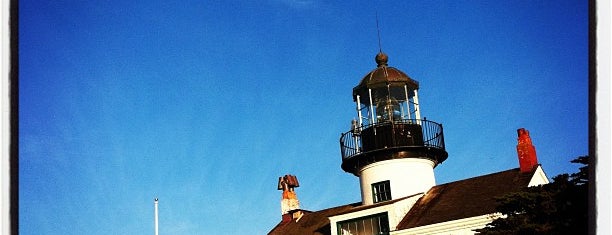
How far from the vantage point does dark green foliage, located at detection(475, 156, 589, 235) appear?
11.5 meters

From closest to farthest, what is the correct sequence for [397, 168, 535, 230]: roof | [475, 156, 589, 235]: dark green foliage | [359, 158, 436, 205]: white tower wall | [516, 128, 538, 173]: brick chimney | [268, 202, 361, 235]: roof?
[475, 156, 589, 235]: dark green foliage < [397, 168, 535, 230]: roof < [516, 128, 538, 173]: brick chimney < [359, 158, 436, 205]: white tower wall < [268, 202, 361, 235]: roof

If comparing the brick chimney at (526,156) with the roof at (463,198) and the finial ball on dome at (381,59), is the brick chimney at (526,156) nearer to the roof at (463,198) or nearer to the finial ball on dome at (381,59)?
the roof at (463,198)

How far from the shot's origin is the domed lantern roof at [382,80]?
2566 centimetres

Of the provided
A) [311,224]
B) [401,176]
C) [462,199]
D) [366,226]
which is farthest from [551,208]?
[311,224]

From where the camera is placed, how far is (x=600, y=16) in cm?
405

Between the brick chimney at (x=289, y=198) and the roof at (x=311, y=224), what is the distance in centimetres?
42

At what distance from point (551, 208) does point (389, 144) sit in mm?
12932

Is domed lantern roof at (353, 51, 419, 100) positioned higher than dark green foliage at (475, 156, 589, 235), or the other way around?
domed lantern roof at (353, 51, 419, 100)

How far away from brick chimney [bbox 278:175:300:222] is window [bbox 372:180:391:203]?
19.6 feet

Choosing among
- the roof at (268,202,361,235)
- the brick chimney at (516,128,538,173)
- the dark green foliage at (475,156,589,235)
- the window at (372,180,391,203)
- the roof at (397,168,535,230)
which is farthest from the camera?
the roof at (268,202,361,235)

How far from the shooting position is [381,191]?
25.4 meters

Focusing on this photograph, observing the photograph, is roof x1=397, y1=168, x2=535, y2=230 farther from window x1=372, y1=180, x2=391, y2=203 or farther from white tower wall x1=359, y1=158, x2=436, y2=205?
window x1=372, y1=180, x2=391, y2=203

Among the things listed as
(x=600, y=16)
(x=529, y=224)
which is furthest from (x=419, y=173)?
(x=600, y=16)

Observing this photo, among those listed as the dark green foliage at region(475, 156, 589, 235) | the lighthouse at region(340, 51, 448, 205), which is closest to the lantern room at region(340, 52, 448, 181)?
the lighthouse at region(340, 51, 448, 205)
